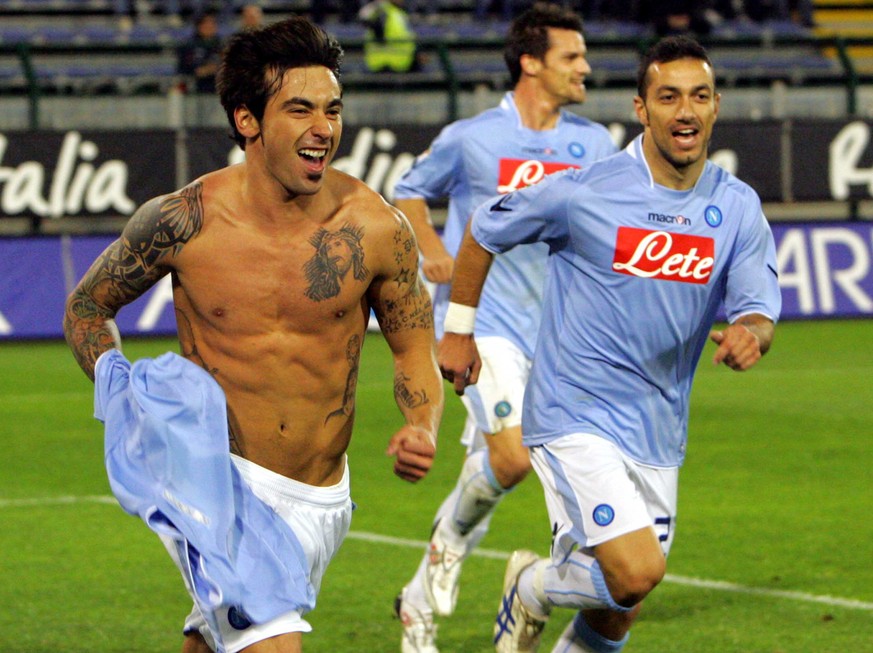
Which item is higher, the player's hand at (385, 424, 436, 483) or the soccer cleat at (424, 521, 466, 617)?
the player's hand at (385, 424, 436, 483)

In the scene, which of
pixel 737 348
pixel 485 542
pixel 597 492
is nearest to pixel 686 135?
pixel 737 348

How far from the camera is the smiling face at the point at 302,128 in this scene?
15.2 ft

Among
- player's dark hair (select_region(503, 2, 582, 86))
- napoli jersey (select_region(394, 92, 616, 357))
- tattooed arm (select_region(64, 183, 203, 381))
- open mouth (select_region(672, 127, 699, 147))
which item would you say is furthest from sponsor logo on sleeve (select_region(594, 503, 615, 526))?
player's dark hair (select_region(503, 2, 582, 86))

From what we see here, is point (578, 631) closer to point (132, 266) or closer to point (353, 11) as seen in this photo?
point (132, 266)

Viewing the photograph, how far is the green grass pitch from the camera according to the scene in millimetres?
7117

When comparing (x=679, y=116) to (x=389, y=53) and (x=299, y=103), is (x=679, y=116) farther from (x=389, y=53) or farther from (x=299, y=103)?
(x=389, y=53)

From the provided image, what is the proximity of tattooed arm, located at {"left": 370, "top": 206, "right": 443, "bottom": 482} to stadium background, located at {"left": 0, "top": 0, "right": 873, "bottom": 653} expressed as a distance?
2268mm

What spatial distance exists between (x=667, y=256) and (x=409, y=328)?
1134 millimetres

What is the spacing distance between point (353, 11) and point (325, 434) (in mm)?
19310

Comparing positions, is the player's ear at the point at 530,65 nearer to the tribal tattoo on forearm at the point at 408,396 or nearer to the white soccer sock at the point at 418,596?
the white soccer sock at the point at 418,596

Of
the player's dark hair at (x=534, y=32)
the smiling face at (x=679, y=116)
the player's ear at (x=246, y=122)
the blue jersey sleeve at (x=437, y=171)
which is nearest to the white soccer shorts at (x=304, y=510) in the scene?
the player's ear at (x=246, y=122)

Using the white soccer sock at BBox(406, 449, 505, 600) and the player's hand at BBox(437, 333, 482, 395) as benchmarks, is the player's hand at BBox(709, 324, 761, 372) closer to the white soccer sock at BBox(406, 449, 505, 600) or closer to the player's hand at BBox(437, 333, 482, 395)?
the player's hand at BBox(437, 333, 482, 395)

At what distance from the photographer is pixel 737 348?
16.8 ft

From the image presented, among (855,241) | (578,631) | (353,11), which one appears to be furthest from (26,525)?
(353,11)
